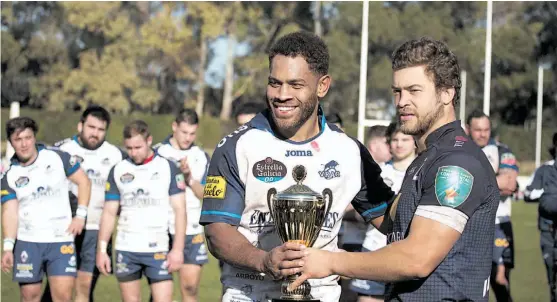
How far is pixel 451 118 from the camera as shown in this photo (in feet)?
11.4

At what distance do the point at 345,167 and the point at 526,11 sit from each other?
157 ft

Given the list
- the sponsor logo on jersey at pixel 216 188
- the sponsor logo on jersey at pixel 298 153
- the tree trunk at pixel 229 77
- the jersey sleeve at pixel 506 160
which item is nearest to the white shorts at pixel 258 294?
the sponsor logo on jersey at pixel 216 188

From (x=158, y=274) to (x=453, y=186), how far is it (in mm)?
6187

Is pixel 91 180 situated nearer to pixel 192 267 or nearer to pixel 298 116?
pixel 192 267

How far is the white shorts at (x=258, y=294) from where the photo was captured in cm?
404

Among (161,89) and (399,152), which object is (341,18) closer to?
(161,89)

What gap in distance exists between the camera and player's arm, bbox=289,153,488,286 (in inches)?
123

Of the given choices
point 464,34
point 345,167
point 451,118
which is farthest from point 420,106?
point 464,34

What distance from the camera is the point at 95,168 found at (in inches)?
385

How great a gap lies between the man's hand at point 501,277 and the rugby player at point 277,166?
241 inches

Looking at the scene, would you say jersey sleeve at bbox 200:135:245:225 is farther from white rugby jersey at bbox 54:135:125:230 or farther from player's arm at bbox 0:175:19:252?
white rugby jersey at bbox 54:135:125:230

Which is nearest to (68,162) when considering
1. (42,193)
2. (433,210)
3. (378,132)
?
(42,193)

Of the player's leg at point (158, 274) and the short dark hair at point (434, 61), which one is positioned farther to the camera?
the player's leg at point (158, 274)

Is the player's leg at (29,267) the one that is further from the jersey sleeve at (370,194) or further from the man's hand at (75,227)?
the jersey sleeve at (370,194)
